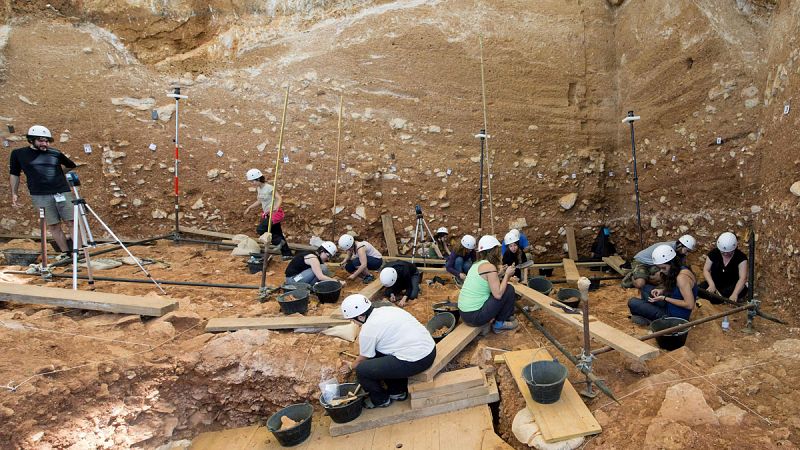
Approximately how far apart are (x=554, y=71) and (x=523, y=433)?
23.9ft

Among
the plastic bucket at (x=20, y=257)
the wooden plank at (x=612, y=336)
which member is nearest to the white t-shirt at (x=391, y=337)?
the wooden plank at (x=612, y=336)

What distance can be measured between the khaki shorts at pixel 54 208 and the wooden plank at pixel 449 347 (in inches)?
202

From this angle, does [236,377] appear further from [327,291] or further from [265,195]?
[265,195]

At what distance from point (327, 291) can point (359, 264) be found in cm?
125

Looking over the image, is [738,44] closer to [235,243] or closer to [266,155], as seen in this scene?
[266,155]

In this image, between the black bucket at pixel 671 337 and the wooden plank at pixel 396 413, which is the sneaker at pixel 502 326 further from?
the black bucket at pixel 671 337

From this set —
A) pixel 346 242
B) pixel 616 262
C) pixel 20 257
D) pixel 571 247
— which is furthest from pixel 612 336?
pixel 20 257

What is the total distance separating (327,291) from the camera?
6.00m

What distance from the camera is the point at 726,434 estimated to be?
10.2 ft

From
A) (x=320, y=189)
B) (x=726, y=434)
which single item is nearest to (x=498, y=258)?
(x=726, y=434)

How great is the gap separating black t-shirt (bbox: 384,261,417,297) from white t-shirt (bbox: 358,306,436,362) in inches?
87.8

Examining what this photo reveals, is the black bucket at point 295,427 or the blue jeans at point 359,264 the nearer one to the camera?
the black bucket at point 295,427

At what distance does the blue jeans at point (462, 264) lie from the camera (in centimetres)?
697

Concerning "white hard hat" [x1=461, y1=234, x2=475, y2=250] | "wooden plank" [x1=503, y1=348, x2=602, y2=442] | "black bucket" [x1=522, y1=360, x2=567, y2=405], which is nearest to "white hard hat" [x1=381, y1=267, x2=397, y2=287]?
"white hard hat" [x1=461, y1=234, x2=475, y2=250]
